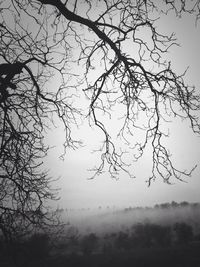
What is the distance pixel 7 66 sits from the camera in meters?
4.71

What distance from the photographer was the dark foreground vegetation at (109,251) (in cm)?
573

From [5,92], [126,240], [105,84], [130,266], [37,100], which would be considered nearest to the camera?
Result: [105,84]

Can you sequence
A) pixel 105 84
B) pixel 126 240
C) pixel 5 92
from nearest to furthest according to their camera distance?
pixel 105 84 → pixel 5 92 → pixel 126 240

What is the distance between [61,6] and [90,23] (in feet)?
1.61

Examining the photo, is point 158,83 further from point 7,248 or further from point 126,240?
point 126,240

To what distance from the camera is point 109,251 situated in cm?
7144

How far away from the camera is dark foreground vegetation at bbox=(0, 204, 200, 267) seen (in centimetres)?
573

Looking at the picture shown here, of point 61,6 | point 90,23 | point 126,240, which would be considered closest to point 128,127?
point 90,23

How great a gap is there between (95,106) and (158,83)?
114 centimetres

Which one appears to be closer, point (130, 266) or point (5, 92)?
point (5, 92)

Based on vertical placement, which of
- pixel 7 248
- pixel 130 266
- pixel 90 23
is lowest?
pixel 130 266

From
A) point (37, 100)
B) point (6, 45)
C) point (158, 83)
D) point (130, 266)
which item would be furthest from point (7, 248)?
point (130, 266)

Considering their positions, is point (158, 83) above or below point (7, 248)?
above

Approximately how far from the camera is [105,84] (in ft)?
15.4
